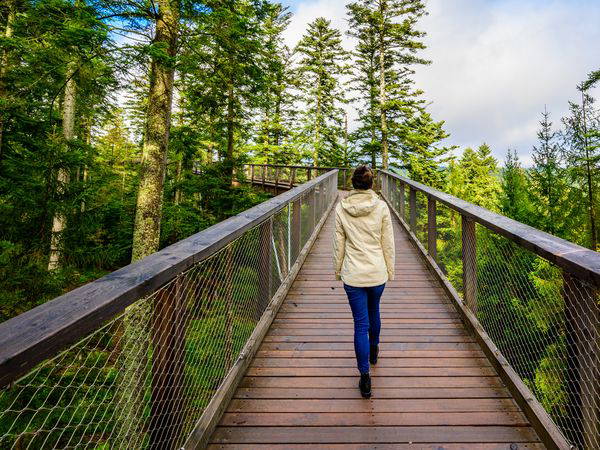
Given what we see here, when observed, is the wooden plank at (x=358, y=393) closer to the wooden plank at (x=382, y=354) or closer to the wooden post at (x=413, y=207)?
the wooden plank at (x=382, y=354)

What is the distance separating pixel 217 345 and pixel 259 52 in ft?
24.2

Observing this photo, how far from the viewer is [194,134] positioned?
10625mm

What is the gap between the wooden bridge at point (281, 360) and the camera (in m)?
1.38

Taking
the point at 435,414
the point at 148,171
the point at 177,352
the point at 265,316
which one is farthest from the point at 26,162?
the point at 435,414

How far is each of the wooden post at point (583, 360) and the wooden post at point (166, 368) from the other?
2.34 metres

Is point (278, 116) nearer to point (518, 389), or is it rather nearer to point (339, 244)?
point (339, 244)

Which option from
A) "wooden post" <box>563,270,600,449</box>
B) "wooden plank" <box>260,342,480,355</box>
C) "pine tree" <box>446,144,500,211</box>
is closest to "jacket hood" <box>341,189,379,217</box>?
"wooden post" <box>563,270,600,449</box>

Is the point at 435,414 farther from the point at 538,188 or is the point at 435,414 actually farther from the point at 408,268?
the point at 538,188

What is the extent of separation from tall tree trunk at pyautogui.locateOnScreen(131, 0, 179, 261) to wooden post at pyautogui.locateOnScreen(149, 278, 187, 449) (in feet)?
17.9

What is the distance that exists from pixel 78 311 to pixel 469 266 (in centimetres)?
375

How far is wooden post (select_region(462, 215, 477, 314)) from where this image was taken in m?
3.74

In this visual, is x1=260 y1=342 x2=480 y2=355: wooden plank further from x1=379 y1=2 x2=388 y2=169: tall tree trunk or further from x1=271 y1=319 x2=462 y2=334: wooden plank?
x1=379 y1=2 x2=388 y2=169: tall tree trunk

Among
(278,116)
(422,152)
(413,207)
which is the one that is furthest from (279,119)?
(413,207)

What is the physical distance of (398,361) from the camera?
319 cm
